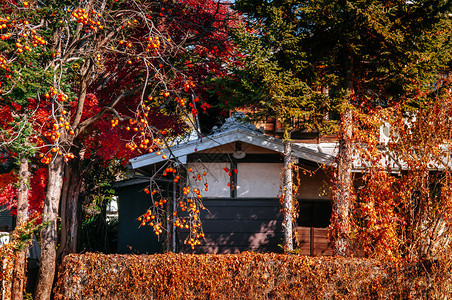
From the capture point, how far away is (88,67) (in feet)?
36.8

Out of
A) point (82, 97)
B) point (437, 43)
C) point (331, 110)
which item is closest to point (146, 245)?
point (82, 97)

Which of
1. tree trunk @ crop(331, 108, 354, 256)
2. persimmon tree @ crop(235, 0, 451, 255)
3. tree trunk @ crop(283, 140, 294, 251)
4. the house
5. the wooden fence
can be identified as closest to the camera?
persimmon tree @ crop(235, 0, 451, 255)

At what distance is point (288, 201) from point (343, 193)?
136 centimetres

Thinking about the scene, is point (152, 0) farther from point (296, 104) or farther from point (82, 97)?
point (296, 104)

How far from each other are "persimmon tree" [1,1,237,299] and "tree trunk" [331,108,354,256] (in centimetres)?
358

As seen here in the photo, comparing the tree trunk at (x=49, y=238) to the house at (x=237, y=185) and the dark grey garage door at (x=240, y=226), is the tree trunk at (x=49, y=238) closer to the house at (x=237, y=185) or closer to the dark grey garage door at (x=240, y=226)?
the house at (x=237, y=185)

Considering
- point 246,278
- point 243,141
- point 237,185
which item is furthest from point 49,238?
point 243,141

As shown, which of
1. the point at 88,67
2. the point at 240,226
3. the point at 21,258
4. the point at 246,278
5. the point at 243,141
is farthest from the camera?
the point at 240,226

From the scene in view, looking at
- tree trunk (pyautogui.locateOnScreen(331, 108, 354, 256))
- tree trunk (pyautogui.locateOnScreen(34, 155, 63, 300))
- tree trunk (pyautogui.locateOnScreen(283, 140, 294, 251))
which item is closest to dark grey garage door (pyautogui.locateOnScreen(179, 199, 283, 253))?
tree trunk (pyautogui.locateOnScreen(283, 140, 294, 251))

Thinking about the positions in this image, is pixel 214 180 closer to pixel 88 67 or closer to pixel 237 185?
pixel 237 185

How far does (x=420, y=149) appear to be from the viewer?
932 cm

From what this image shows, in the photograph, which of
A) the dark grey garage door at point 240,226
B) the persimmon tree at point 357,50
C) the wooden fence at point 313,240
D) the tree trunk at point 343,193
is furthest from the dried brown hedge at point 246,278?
the dark grey garage door at point 240,226

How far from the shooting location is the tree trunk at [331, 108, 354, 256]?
9.75m

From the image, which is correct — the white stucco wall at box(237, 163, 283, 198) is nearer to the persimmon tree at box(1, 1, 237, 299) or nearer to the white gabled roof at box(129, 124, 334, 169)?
the white gabled roof at box(129, 124, 334, 169)
